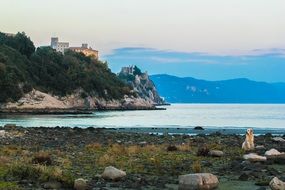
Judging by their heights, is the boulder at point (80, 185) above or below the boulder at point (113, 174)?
below

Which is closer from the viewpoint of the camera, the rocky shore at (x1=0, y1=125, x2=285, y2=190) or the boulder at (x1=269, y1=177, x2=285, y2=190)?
the boulder at (x1=269, y1=177, x2=285, y2=190)

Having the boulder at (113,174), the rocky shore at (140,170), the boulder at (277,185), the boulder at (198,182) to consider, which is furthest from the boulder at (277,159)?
the boulder at (113,174)

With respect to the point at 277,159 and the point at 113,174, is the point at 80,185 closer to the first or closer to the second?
the point at 113,174

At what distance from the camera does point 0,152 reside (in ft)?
101

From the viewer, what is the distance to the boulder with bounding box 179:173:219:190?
1917 cm

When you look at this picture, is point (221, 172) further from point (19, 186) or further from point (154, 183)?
point (19, 186)

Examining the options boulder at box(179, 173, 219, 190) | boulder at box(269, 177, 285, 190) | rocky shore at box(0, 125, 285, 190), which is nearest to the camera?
boulder at box(269, 177, 285, 190)

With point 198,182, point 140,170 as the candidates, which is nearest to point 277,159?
point 140,170

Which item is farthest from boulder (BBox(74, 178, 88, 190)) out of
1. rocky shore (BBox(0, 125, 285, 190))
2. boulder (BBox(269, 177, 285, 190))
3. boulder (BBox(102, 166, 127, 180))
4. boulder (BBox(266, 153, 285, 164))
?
boulder (BBox(266, 153, 285, 164))

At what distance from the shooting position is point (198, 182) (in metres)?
19.1

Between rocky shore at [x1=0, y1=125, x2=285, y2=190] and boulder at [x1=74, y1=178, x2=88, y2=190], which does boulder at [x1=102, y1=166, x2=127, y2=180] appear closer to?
rocky shore at [x1=0, y1=125, x2=285, y2=190]

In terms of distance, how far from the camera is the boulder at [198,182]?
19172 mm

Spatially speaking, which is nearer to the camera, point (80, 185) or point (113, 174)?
point (80, 185)

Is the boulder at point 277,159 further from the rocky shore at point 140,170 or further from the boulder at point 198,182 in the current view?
the boulder at point 198,182
